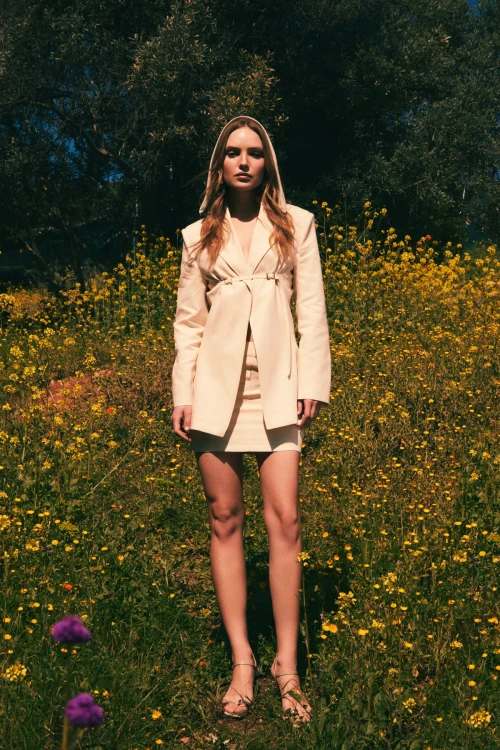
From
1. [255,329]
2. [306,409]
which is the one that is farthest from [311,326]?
[306,409]

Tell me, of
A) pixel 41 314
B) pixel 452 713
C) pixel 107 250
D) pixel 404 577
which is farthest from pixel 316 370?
pixel 107 250

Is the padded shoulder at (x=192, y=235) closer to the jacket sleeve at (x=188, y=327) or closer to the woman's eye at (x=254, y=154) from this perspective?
the jacket sleeve at (x=188, y=327)

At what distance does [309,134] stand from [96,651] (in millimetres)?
13143

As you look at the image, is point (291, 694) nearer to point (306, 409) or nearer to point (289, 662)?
point (289, 662)

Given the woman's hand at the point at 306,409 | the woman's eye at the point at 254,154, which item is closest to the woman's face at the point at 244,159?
the woman's eye at the point at 254,154

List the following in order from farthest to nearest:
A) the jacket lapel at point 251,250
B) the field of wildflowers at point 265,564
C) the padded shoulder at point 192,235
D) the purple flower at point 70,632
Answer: the padded shoulder at point 192,235 < the jacket lapel at point 251,250 < the field of wildflowers at point 265,564 < the purple flower at point 70,632

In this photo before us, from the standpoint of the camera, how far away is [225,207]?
362 cm

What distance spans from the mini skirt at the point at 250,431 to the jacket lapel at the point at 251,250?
31 cm

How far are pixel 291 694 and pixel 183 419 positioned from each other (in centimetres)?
117

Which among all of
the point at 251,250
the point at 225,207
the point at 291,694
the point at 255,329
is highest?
the point at 225,207

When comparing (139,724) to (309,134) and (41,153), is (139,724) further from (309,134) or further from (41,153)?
(309,134)

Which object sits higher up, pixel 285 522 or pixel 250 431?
pixel 250 431

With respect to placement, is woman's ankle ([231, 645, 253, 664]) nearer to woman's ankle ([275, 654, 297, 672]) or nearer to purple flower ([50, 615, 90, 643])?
woman's ankle ([275, 654, 297, 672])

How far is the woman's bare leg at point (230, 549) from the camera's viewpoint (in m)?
3.37
